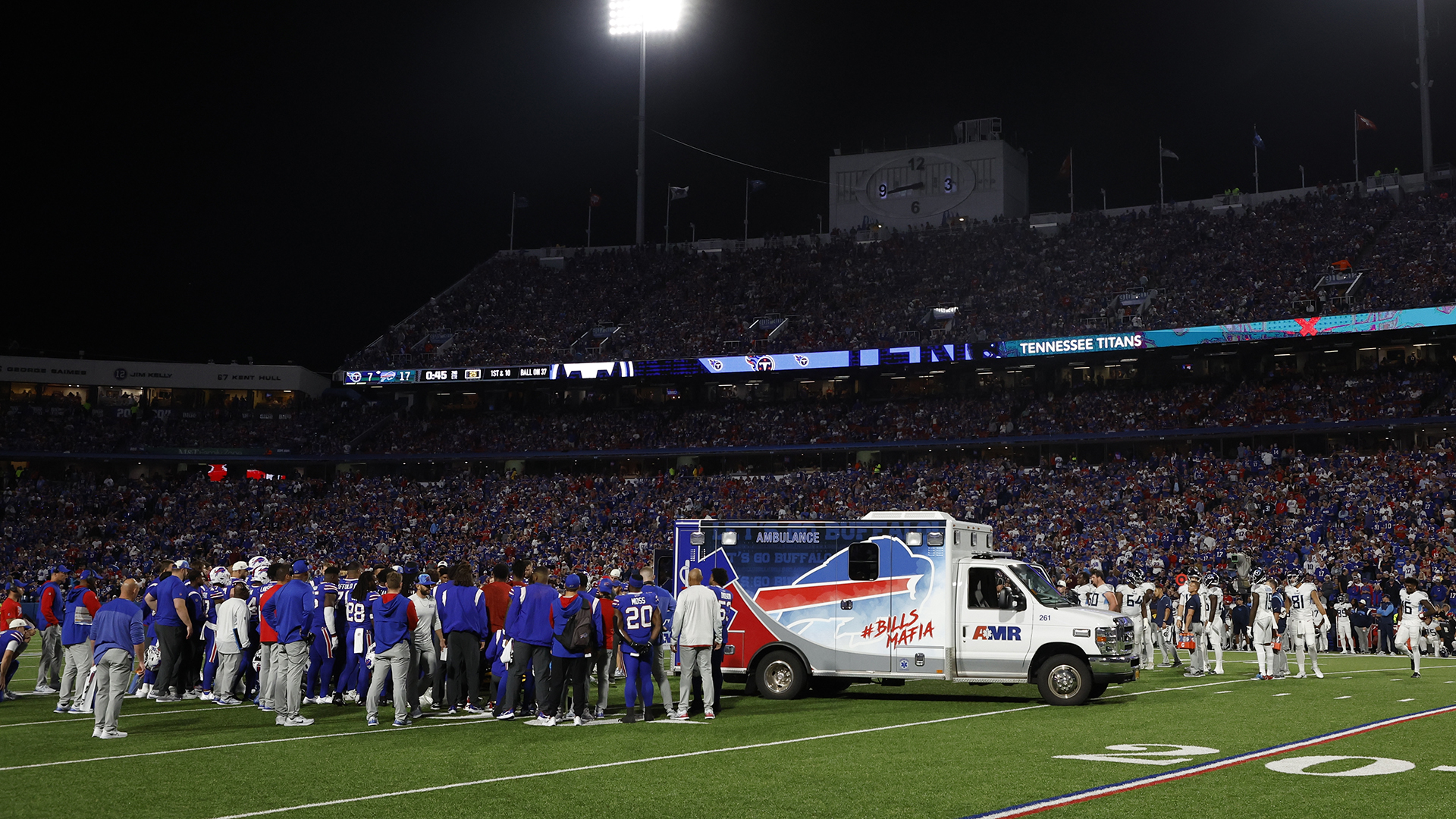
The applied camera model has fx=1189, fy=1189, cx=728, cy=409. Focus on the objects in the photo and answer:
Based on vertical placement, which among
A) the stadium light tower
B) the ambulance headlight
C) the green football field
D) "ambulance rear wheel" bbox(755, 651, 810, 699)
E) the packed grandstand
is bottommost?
the green football field

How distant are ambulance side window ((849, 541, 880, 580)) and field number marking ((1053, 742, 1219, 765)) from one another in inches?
220

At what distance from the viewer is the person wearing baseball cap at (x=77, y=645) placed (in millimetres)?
14148

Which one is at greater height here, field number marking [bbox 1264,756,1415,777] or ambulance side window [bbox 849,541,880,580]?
ambulance side window [bbox 849,541,880,580]

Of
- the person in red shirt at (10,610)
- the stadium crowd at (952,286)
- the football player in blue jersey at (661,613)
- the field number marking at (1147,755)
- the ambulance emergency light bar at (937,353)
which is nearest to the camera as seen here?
the field number marking at (1147,755)

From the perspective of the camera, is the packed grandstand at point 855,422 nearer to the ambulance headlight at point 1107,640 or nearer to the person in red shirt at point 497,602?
the ambulance headlight at point 1107,640

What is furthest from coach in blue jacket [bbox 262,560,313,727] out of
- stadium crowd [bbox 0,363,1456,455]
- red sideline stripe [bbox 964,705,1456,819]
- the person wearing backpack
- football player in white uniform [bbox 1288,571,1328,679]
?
stadium crowd [bbox 0,363,1456,455]

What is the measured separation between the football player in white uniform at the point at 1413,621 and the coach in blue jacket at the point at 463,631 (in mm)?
14844

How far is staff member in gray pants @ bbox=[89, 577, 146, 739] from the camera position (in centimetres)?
1227

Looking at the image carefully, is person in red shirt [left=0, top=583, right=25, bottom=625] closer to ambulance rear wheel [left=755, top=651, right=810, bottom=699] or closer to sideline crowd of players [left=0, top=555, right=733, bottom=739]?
sideline crowd of players [left=0, top=555, right=733, bottom=739]

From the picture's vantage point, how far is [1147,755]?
10.7 meters

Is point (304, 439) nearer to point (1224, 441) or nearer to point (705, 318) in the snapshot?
point (705, 318)

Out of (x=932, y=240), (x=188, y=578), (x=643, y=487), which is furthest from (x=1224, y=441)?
(x=188, y=578)

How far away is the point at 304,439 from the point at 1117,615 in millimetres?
50435

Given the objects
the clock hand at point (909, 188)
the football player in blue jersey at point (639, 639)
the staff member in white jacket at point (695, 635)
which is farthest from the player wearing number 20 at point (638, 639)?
the clock hand at point (909, 188)
